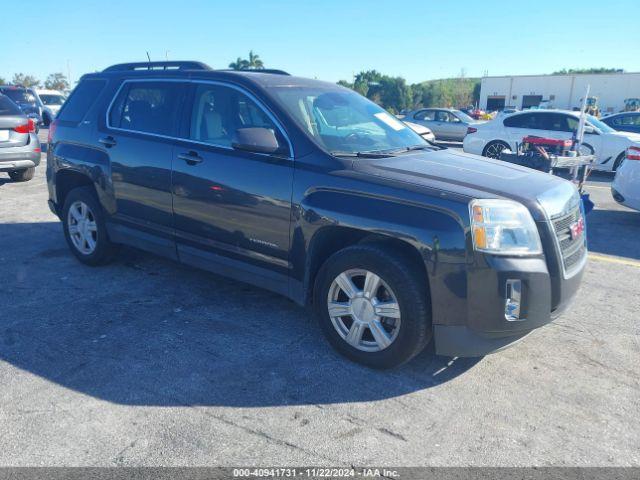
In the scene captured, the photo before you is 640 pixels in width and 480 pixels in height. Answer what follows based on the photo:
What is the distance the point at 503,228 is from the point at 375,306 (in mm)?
899

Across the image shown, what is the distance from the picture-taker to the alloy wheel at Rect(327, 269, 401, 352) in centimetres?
340

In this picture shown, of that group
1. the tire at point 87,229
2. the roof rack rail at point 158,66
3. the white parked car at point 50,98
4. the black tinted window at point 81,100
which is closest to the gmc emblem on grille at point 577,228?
the roof rack rail at point 158,66

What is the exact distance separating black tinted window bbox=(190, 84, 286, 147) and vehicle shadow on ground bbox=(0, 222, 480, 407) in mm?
1381

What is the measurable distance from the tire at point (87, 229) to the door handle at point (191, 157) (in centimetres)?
136

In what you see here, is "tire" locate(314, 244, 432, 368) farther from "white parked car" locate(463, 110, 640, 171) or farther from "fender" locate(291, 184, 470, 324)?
"white parked car" locate(463, 110, 640, 171)

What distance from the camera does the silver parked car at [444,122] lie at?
21031 mm

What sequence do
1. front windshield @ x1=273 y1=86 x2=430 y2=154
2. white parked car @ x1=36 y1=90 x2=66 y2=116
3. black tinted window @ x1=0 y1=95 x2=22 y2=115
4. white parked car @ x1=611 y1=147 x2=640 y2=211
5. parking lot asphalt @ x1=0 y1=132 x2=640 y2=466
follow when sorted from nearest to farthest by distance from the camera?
parking lot asphalt @ x1=0 y1=132 x2=640 y2=466 → front windshield @ x1=273 y1=86 x2=430 y2=154 → white parked car @ x1=611 y1=147 x2=640 y2=211 → black tinted window @ x1=0 y1=95 x2=22 y2=115 → white parked car @ x1=36 y1=90 x2=66 y2=116

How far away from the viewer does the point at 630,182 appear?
7.55m

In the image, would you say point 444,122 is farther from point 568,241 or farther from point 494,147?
point 568,241

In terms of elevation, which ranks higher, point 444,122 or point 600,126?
point 600,126

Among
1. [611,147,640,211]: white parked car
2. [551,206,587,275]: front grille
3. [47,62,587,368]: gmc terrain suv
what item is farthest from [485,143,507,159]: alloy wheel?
[551,206,587,275]: front grille

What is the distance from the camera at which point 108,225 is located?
5.16 metres

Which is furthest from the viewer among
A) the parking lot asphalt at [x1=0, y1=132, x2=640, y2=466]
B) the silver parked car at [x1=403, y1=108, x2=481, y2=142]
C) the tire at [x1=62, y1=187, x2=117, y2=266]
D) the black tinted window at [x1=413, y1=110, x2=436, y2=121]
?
the black tinted window at [x1=413, y1=110, x2=436, y2=121]

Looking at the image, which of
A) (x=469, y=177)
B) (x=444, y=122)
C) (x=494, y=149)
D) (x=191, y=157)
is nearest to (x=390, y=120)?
(x=469, y=177)
